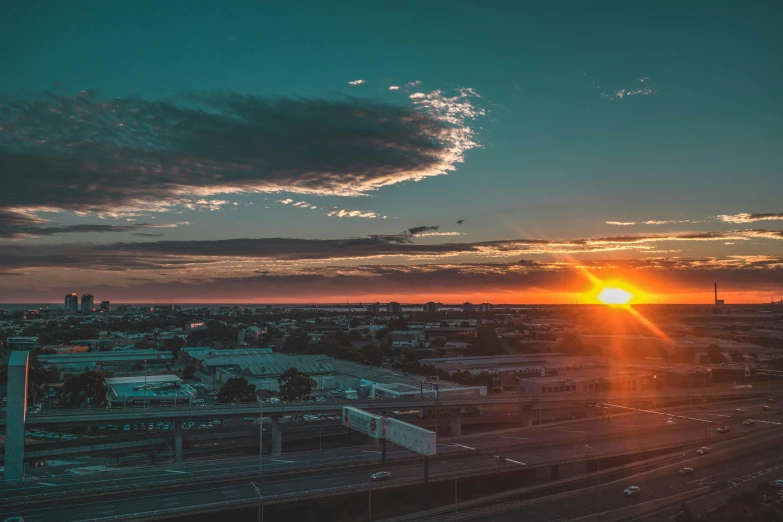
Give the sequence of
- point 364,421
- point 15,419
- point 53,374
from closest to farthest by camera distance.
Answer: point 15,419, point 364,421, point 53,374

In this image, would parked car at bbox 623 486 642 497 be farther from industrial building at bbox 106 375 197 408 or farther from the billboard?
industrial building at bbox 106 375 197 408

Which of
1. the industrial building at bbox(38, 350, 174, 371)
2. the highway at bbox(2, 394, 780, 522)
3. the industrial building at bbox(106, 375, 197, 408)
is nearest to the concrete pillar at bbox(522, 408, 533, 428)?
the highway at bbox(2, 394, 780, 522)

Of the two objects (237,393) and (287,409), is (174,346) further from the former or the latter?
(287,409)

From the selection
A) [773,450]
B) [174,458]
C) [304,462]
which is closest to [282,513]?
[304,462]

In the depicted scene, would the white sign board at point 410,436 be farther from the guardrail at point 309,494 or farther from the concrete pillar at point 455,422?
the concrete pillar at point 455,422

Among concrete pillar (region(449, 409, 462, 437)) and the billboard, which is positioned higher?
the billboard

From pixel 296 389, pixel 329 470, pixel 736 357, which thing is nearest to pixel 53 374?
pixel 296 389

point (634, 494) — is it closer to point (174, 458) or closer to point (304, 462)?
point (304, 462)
